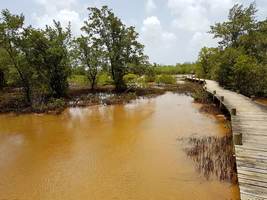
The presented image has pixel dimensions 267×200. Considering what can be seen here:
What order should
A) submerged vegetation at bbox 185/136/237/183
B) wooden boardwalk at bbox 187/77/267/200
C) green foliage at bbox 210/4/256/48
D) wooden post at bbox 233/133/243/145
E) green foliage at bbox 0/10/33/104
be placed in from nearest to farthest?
wooden boardwalk at bbox 187/77/267/200 < submerged vegetation at bbox 185/136/237/183 < wooden post at bbox 233/133/243/145 < green foliage at bbox 0/10/33/104 < green foliage at bbox 210/4/256/48

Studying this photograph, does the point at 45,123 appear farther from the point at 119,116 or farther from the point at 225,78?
the point at 225,78

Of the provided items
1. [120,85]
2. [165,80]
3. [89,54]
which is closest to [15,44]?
[89,54]

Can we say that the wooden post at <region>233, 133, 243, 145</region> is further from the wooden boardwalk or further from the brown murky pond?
the brown murky pond

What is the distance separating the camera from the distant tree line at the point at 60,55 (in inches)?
680

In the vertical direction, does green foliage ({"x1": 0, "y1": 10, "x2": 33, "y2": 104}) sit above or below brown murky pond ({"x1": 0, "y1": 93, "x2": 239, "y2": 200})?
above

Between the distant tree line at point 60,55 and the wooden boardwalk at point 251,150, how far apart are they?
13575 mm

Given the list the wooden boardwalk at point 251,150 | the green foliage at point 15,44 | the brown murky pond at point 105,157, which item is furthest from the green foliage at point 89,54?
the wooden boardwalk at point 251,150

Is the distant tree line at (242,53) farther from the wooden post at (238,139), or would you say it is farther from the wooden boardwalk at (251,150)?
the wooden post at (238,139)

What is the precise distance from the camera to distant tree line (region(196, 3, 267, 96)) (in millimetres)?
18453

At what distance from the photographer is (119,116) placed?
Answer: 14594mm

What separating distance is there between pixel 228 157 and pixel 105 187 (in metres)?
3.76

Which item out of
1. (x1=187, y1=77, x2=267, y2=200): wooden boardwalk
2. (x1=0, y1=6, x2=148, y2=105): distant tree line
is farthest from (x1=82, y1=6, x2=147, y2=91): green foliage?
(x1=187, y1=77, x2=267, y2=200): wooden boardwalk

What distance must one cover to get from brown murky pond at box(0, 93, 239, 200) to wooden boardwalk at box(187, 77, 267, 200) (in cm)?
59

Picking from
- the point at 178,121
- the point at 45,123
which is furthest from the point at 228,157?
the point at 45,123
